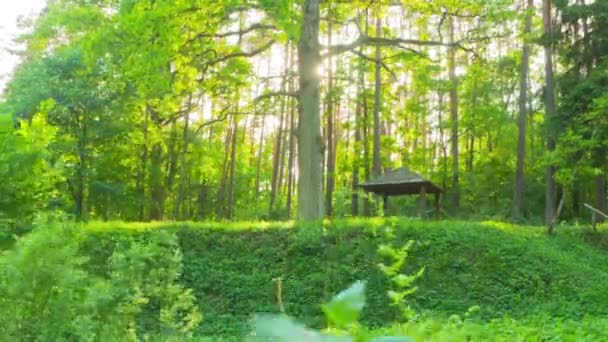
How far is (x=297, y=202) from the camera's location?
15.0 metres

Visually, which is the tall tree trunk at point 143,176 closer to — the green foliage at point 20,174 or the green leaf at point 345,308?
the green foliage at point 20,174

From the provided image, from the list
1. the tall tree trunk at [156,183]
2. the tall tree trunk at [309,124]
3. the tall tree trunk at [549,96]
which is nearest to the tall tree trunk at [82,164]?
the tall tree trunk at [156,183]

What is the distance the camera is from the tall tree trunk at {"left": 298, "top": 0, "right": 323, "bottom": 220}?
14188mm

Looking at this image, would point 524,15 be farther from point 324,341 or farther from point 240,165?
point 240,165

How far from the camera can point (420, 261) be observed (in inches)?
475

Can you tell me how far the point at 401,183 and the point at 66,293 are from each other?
39.5 feet

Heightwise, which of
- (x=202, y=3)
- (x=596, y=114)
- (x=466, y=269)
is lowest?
(x=466, y=269)

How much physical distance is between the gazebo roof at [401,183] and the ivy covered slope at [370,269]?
Result: 8.24 ft

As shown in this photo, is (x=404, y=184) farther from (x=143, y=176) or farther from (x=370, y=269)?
(x=143, y=176)

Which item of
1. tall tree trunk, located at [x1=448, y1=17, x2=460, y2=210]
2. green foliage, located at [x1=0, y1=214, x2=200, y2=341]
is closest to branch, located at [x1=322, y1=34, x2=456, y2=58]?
tall tree trunk, located at [x1=448, y1=17, x2=460, y2=210]

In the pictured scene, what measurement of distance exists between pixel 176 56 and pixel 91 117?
28.4 ft

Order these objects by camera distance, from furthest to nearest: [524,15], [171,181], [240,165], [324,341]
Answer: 1. [240,165]
2. [171,181]
3. [524,15]
4. [324,341]

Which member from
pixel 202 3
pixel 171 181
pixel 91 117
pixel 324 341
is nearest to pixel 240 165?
pixel 171 181

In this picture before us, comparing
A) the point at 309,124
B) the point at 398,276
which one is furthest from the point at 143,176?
the point at 398,276
